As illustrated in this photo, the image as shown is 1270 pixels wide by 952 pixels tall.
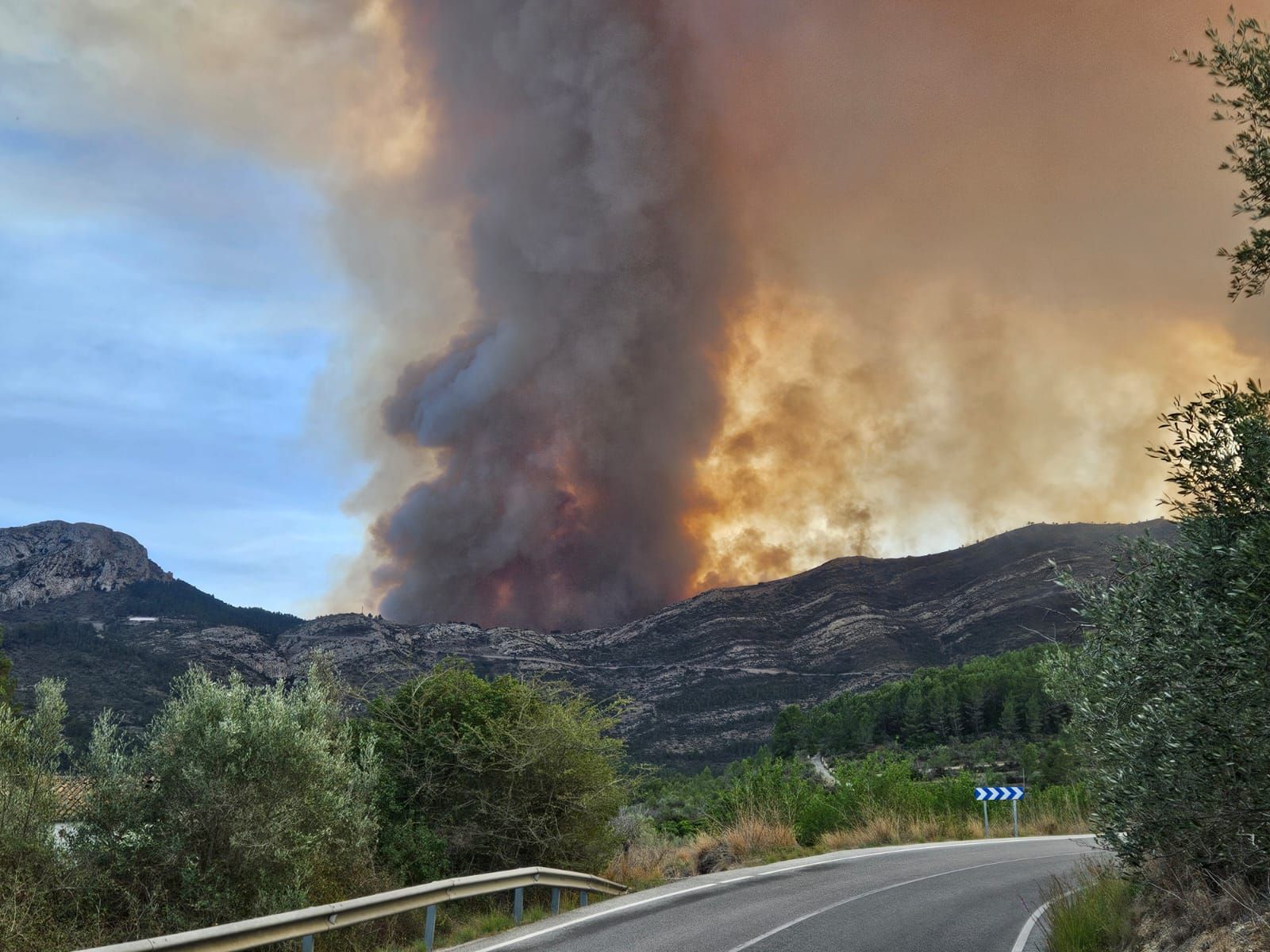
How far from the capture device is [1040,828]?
31906mm

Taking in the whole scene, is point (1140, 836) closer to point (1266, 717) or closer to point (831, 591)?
point (1266, 717)

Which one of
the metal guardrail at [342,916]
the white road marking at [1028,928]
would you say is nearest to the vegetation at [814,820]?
the metal guardrail at [342,916]

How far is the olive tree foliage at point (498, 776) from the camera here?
51.5ft

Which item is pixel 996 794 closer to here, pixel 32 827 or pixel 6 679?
pixel 32 827

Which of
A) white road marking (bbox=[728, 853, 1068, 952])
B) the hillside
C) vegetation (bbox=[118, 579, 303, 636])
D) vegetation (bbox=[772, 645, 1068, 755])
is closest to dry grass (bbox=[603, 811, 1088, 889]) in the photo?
white road marking (bbox=[728, 853, 1068, 952])

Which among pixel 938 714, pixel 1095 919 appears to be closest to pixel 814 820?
pixel 1095 919

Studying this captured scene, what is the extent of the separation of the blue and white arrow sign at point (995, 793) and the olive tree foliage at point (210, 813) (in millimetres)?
23369

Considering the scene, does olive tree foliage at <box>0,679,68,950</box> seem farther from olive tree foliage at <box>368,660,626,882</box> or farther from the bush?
olive tree foliage at <box>368,660,626,882</box>

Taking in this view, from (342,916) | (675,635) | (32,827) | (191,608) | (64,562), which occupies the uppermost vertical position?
(64,562)

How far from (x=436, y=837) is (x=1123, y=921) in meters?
10.2

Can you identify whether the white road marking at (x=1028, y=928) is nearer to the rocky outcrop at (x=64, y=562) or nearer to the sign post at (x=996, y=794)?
the sign post at (x=996, y=794)

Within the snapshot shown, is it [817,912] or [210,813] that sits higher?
[210,813]

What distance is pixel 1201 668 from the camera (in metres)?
6.55

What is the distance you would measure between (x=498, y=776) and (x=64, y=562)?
653 feet
